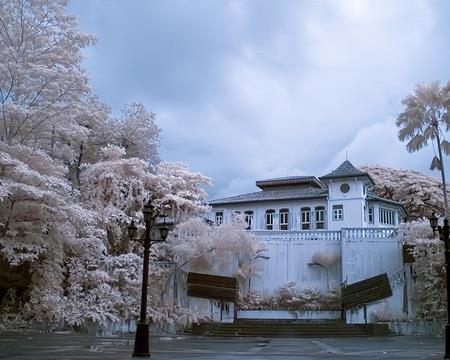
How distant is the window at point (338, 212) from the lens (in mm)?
44719

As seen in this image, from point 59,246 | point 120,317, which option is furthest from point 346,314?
point 59,246

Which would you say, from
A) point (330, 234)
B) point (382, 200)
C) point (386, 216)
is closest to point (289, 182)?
point (382, 200)

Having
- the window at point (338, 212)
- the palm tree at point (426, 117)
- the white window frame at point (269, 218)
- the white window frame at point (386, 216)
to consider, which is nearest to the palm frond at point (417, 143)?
the palm tree at point (426, 117)

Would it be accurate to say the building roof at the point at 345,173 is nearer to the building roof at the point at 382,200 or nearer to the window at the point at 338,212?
the building roof at the point at 382,200

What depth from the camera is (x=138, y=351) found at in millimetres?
13102

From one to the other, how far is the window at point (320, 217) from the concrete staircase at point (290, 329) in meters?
17.4

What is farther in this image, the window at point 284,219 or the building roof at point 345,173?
the window at point 284,219

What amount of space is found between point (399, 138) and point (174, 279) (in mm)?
16212

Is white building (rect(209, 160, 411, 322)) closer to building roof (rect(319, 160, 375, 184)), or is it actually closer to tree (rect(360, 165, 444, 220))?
building roof (rect(319, 160, 375, 184))

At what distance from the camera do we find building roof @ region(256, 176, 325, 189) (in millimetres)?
52062

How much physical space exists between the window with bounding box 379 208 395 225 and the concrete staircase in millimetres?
20423

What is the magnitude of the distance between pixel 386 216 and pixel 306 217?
7501mm

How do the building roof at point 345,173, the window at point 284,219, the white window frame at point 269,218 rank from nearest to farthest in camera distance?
1. the building roof at point 345,173
2. the window at point 284,219
3. the white window frame at point 269,218

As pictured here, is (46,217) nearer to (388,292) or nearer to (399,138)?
(388,292)
